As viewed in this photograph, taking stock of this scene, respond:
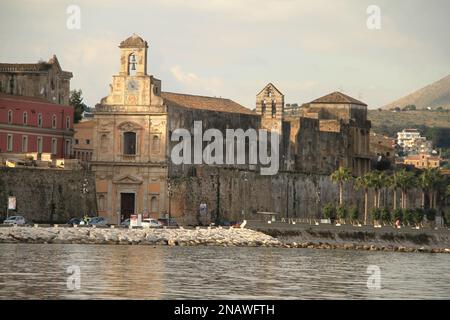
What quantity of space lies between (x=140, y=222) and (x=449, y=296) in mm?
41621

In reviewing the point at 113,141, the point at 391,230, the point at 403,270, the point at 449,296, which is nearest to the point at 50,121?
the point at 113,141

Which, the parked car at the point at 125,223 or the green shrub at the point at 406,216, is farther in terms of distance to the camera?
the green shrub at the point at 406,216

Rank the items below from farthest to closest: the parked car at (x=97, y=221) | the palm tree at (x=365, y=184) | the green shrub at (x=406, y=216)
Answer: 1. the green shrub at (x=406, y=216)
2. the palm tree at (x=365, y=184)
3. the parked car at (x=97, y=221)

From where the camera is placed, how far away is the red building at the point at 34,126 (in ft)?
361

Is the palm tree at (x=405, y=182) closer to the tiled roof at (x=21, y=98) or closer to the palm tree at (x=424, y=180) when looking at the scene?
the palm tree at (x=424, y=180)

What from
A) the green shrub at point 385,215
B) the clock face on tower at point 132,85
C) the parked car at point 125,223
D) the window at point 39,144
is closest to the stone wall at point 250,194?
the parked car at point 125,223

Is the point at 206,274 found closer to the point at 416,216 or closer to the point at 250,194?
the point at 250,194

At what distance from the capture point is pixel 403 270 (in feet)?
271

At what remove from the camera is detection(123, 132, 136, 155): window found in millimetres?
112750

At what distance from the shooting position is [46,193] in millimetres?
104500

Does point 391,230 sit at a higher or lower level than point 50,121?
lower

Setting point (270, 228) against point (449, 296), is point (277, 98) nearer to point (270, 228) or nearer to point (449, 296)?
point (270, 228)

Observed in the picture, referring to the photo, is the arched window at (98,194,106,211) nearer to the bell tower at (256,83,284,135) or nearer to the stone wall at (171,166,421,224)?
the stone wall at (171,166,421,224)

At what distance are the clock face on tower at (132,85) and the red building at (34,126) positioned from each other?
6468 mm
